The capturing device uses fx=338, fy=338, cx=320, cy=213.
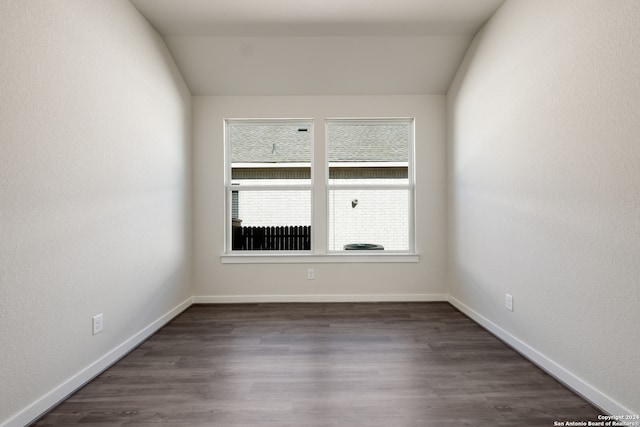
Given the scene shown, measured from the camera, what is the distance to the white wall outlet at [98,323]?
7.04 ft

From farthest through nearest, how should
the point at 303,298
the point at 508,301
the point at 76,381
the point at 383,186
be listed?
the point at 383,186, the point at 303,298, the point at 508,301, the point at 76,381

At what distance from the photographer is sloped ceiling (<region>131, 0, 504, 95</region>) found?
2.85 meters

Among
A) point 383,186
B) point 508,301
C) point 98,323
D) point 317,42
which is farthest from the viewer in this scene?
point 383,186

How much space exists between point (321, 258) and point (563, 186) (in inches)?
95.7

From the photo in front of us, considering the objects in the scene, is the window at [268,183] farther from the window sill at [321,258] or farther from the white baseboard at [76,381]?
the white baseboard at [76,381]

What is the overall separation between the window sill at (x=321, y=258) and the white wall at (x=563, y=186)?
892mm

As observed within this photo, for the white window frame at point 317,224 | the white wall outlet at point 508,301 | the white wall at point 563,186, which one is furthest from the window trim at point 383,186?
the white wall outlet at point 508,301

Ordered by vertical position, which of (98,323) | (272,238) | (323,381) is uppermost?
(272,238)

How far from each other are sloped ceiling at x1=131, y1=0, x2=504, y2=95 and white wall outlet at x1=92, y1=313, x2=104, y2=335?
2.42 metres

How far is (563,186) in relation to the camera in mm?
2031

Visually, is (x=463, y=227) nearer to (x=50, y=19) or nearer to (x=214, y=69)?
(x=214, y=69)

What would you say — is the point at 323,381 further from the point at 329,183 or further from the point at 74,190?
the point at 329,183

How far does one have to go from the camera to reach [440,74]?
11.8 ft

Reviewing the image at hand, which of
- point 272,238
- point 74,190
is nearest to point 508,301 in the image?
point 272,238
